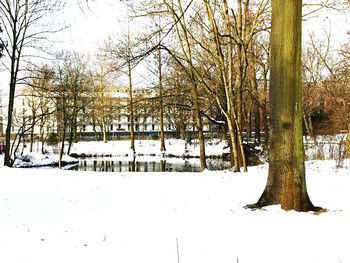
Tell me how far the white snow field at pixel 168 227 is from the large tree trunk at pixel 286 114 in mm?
390

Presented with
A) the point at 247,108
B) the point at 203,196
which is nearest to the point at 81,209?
the point at 203,196

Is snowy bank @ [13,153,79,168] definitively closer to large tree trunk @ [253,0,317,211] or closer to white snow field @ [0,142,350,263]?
white snow field @ [0,142,350,263]

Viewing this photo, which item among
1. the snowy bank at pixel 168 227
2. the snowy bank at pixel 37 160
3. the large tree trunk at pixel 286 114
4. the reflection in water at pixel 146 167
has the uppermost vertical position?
the large tree trunk at pixel 286 114

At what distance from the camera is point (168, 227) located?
18.3 ft

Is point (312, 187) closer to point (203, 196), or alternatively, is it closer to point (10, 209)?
point (203, 196)

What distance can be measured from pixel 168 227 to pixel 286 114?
2754 mm

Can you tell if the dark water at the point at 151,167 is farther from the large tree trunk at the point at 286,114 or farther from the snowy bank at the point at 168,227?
the large tree trunk at the point at 286,114

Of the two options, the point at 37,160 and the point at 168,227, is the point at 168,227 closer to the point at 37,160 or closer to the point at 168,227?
the point at 168,227

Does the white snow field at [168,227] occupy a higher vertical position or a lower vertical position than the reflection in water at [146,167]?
higher

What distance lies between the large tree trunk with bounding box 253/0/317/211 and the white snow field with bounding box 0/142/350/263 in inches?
15.4

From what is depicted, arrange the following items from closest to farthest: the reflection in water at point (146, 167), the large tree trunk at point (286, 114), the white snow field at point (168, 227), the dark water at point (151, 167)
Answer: the white snow field at point (168, 227) < the large tree trunk at point (286, 114) < the dark water at point (151, 167) < the reflection in water at point (146, 167)

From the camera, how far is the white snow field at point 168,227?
432 centimetres

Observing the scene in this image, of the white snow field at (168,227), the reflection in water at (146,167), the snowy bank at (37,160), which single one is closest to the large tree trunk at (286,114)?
the white snow field at (168,227)

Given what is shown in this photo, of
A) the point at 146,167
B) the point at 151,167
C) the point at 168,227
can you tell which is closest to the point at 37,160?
the point at 146,167
